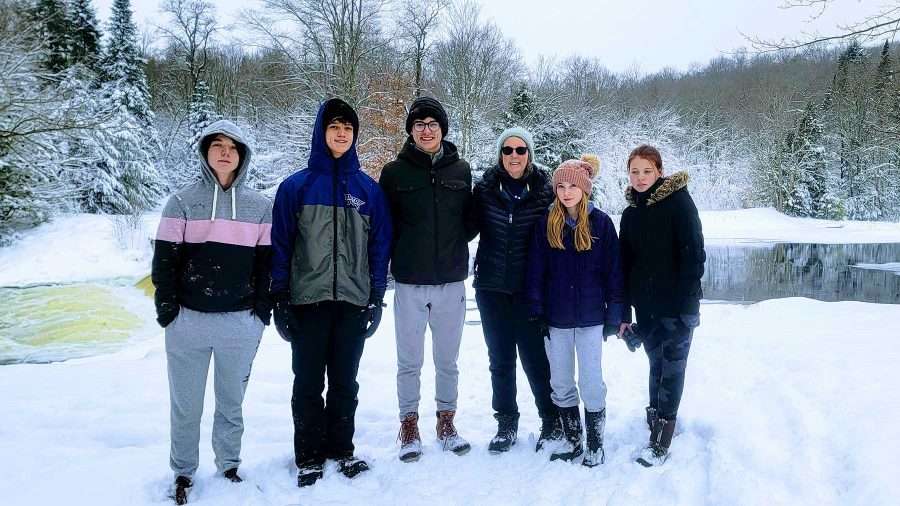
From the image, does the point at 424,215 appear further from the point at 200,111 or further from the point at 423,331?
the point at 200,111

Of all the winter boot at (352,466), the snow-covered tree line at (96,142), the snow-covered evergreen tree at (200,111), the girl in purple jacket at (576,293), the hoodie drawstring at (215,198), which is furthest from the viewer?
the snow-covered evergreen tree at (200,111)

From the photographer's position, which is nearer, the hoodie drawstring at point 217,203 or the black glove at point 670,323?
the hoodie drawstring at point 217,203

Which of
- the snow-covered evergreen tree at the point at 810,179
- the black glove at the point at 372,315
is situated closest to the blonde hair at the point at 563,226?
the black glove at the point at 372,315

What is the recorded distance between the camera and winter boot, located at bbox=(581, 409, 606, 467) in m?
3.13

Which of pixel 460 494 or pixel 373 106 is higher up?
pixel 373 106

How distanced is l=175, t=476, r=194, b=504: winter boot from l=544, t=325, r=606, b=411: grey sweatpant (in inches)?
83.8

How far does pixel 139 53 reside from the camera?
26703 mm

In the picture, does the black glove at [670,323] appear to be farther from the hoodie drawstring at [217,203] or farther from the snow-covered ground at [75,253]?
the snow-covered ground at [75,253]

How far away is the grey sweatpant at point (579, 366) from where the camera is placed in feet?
10.5

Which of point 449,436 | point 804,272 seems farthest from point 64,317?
point 804,272

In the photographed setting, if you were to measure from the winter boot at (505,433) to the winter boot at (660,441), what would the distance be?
0.79m

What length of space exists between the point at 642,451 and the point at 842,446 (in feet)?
3.37

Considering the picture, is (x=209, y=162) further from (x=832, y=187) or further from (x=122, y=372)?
(x=832, y=187)

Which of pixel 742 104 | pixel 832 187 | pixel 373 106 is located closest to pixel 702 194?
pixel 832 187
